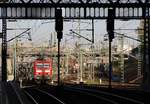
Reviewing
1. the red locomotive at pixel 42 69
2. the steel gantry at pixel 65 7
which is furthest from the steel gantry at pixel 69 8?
the red locomotive at pixel 42 69

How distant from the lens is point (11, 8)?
→ 153ft

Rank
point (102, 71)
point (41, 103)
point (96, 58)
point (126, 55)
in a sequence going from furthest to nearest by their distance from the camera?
point (126, 55), point (102, 71), point (96, 58), point (41, 103)

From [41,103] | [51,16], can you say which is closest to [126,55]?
[51,16]

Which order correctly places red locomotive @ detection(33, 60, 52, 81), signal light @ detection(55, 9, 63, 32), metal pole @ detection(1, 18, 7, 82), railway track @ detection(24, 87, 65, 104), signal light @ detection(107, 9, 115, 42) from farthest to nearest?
1. red locomotive @ detection(33, 60, 52, 81)
2. metal pole @ detection(1, 18, 7, 82)
3. signal light @ detection(107, 9, 115, 42)
4. signal light @ detection(55, 9, 63, 32)
5. railway track @ detection(24, 87, 65, 104)

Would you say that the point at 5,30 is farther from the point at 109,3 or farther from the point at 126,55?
the point at 126,55

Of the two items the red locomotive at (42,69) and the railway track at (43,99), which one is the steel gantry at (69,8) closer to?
the railway track at (43,99)

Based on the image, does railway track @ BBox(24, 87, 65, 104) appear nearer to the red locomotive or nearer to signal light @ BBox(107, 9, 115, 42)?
signal light @ BBox(107, 9, 115, 42)

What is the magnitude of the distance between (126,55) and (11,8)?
329ft

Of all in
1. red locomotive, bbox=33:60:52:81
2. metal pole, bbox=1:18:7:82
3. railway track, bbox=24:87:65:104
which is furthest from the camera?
red locomotive, bbox=33:60:52:81

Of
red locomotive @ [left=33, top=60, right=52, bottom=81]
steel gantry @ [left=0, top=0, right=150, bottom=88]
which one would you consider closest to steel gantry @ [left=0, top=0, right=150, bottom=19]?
steel gantry @ [left=0, top=0, right=150, bottom=88]

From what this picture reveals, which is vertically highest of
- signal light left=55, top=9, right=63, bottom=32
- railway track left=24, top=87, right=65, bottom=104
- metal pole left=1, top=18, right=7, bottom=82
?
signal light left=55, top=9, right=63, bottom=32

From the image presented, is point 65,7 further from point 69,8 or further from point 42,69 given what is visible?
point 42,69

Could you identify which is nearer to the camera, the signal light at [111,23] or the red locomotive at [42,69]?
the signal light at [111,23]

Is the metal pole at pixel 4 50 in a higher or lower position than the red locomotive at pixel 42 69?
higher
